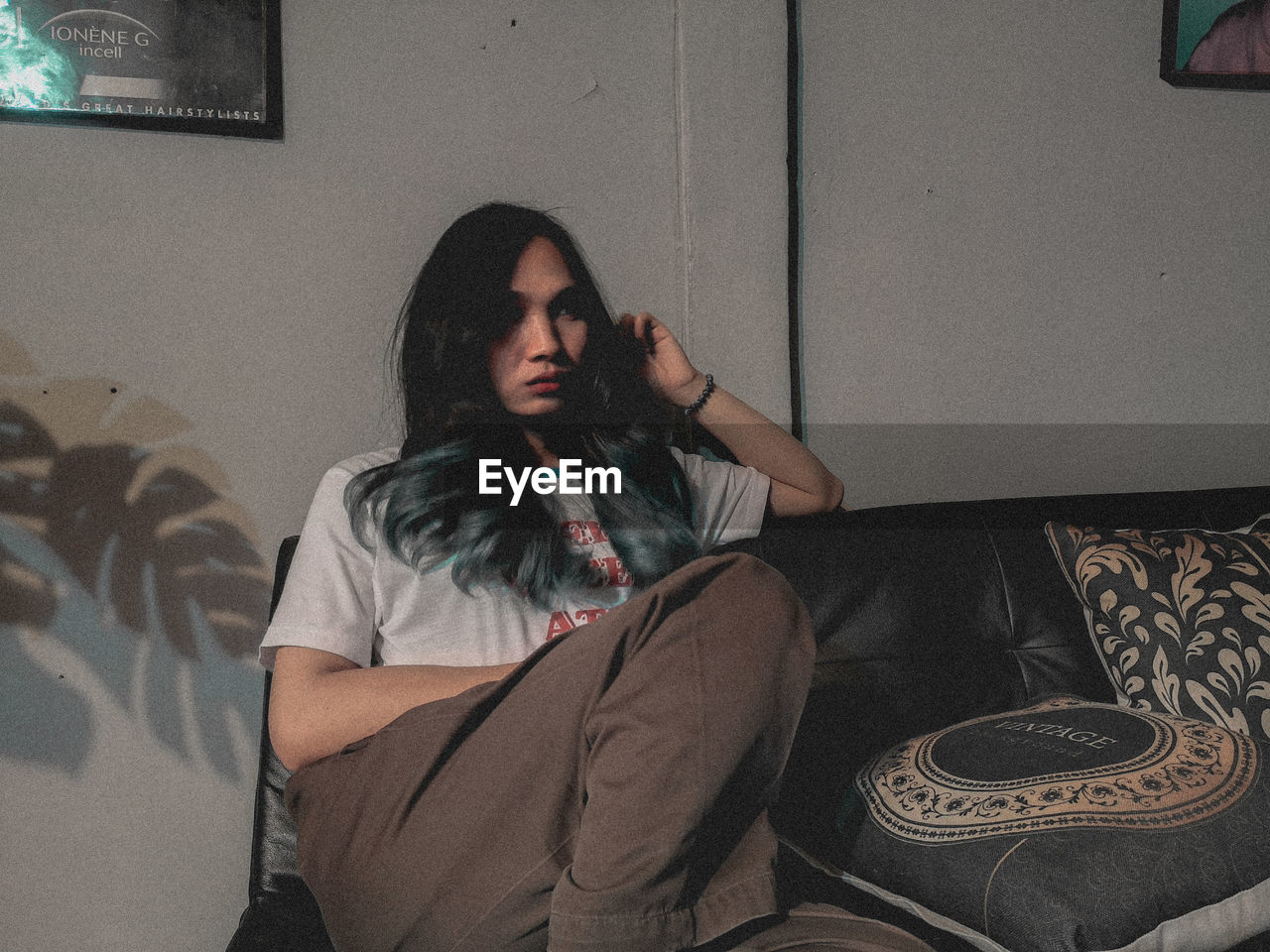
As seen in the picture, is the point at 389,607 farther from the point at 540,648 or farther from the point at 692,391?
the point at 692,391

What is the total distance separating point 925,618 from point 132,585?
1054 millimetres

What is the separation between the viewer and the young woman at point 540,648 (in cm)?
65

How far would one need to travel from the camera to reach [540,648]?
29.1 inches

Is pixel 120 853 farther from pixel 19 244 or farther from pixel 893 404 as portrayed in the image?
pixel 893 404

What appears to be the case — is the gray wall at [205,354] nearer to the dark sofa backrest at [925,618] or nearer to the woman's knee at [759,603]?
the dark sofa backrest at [925,618]

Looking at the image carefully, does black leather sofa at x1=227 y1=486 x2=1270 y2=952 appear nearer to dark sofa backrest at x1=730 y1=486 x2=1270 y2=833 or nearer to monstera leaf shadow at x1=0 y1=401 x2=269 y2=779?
Result: dark sofa backrest at x1=730 y1=486 x2=1270 y2=833

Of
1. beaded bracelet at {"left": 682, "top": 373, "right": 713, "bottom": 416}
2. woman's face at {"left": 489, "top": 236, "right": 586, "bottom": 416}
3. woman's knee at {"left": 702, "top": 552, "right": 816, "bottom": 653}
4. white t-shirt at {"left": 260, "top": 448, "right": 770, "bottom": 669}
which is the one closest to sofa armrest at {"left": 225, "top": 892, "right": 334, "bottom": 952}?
white t-shirt at {"left": 260, "top": 448, "right": 770, "bottom": 669}

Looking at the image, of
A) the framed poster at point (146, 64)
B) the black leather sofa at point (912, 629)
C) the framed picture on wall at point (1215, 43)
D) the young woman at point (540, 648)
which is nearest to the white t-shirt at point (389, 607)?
the young woman at point (540, 648)

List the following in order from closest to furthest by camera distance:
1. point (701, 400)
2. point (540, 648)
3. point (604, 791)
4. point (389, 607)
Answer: point (604, 791)
point (540, 648)
point (389, 607)
point (701, 400)

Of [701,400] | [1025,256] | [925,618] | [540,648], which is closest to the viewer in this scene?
[540,648]

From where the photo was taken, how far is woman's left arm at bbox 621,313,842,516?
4.10ft

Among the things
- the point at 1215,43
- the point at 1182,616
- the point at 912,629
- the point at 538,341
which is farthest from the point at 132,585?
the point at 1215,43

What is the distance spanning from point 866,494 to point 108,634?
113cm

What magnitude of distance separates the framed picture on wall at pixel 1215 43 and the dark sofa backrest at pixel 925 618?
860 millimetres
